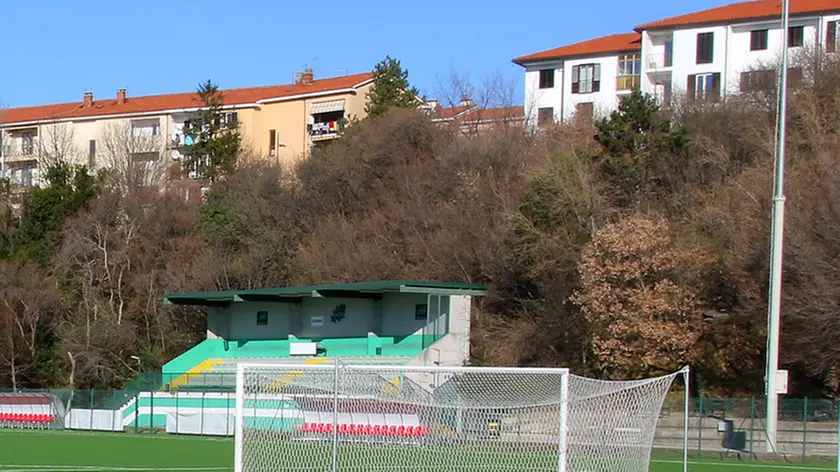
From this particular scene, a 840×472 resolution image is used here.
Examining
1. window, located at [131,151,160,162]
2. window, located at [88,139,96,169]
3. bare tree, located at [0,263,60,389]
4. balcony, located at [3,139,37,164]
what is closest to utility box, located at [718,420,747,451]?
bare tree, located at [0,263,60,389]

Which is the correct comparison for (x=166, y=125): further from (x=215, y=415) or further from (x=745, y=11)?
(x=215, y=415)

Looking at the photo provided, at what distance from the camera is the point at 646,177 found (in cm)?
5191

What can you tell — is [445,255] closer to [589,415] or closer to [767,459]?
[767,459]

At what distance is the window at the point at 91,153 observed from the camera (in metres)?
85.4

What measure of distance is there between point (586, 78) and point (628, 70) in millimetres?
2954

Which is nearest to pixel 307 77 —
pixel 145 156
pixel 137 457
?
pixel 145 156

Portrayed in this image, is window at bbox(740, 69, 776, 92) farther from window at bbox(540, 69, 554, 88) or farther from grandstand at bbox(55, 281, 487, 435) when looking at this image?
grandstand at bbox(55, 281, 487, 435)

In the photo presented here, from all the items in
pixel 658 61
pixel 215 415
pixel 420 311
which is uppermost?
pixel 658 61

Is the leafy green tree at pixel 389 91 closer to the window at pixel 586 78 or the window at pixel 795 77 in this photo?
the window at pixel 586 78

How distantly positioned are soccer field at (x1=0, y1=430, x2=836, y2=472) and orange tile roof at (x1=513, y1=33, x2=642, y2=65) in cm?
4563

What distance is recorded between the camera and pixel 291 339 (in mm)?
54250

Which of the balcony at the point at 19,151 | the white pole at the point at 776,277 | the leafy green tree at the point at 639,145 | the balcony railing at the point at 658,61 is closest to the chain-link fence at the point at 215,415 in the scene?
the white pole at the point at 776,277

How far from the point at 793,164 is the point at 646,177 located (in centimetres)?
921

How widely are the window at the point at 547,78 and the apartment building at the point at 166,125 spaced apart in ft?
45.5
